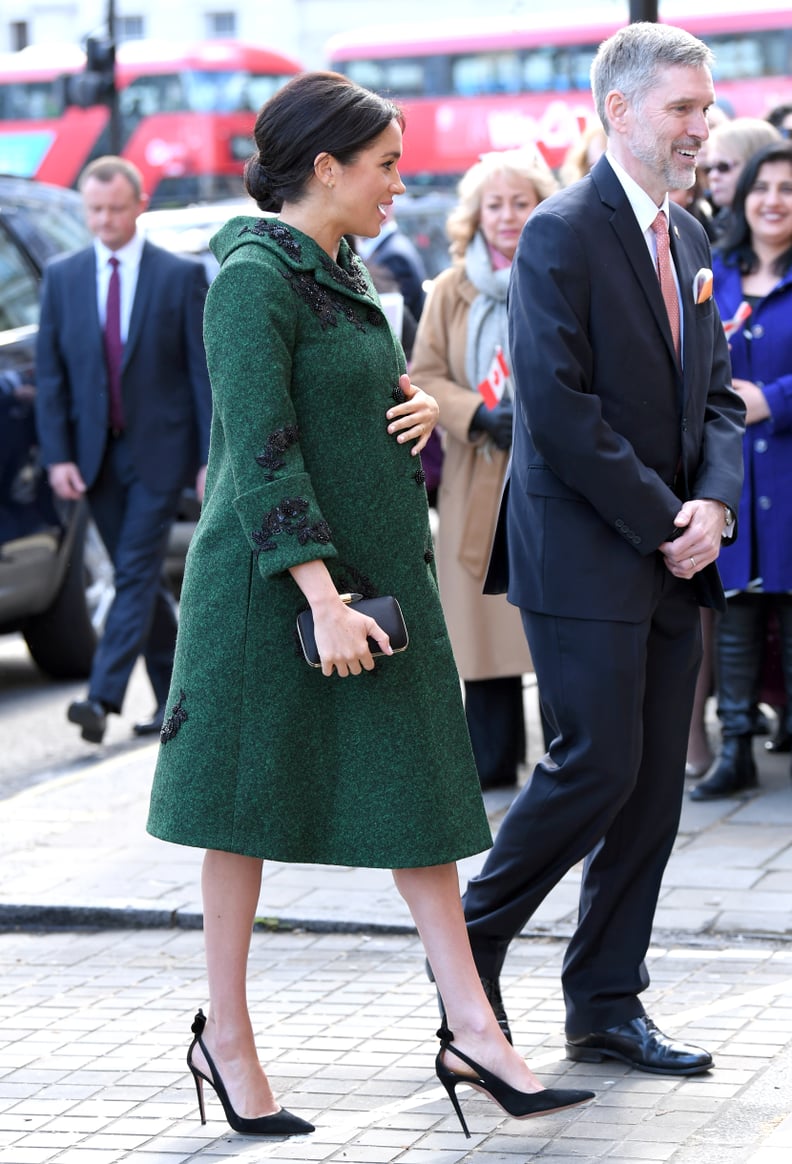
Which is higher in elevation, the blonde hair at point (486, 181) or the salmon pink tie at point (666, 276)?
the salmon pink tie at point (666, 276)

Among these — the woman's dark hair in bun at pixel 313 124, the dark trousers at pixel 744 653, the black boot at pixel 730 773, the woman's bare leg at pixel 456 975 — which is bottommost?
the black boot at pixel 730 773

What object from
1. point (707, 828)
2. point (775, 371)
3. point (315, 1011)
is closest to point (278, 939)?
point (315, 1011)

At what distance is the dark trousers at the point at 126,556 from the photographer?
777cm

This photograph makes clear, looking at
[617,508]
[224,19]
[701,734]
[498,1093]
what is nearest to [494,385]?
[701,734]

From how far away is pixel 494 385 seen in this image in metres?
6.24

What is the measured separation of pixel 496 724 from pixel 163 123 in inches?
1058

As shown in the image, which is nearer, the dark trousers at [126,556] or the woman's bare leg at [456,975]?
the woman's bare leg at [456,975]

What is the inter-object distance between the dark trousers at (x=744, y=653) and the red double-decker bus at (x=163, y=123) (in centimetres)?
2620

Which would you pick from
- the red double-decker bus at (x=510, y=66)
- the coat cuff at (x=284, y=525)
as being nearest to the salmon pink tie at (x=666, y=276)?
the coat cuff at (x=284, y=525)

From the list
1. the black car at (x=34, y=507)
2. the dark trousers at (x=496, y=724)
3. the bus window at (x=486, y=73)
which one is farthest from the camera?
the bus window at (x=486, y=73)

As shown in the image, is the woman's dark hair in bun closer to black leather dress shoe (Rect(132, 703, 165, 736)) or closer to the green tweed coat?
the green tweed coat

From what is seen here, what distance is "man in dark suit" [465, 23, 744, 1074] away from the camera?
12.7 ft

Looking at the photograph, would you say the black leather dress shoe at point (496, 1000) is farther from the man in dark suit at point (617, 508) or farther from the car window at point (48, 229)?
the car window at point (48, 229)

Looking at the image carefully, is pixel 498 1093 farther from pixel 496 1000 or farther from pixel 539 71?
pixel 539 71
